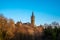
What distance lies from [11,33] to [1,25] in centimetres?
270

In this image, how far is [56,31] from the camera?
3425 centimetres

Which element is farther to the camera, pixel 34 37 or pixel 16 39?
pixel 34 37

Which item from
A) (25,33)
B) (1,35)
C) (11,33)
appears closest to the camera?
(1,35)

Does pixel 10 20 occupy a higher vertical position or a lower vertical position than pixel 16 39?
higher

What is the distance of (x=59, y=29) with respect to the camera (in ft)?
116

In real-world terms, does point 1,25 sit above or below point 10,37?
above

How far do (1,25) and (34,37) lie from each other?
995 centimetres

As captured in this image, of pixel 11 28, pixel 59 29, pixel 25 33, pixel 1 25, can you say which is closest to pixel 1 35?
pixel 1 25

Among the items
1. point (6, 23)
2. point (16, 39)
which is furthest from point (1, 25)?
point (16, 39)

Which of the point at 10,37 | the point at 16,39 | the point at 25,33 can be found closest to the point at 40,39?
the point at 25,33

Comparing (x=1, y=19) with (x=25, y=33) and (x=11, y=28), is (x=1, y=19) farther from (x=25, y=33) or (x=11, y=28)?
(x=25, y=33)

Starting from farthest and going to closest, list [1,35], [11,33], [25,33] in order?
1. [25,33]
2. [11,33]
3. [1,35]

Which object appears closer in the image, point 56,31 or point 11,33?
point 11,33

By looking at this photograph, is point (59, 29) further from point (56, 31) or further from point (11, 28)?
point (11, 28)
